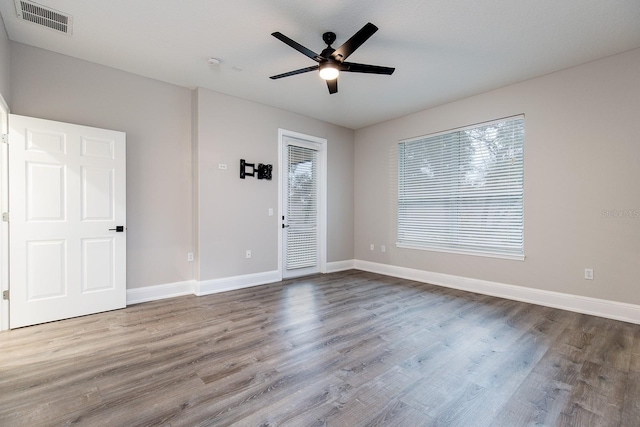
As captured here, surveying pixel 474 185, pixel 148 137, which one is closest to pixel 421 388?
pixel 474 185

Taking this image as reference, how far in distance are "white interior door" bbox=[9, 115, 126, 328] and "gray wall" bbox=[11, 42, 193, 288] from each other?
240 mm

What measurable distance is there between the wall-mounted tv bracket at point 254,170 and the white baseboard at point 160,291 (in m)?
1.78

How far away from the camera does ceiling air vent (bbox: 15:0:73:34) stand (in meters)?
2.53

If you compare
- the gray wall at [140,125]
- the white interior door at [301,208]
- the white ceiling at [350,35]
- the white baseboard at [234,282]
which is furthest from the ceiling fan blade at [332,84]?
the white baseboard at [234,282]

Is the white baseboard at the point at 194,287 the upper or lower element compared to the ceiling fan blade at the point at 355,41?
lower

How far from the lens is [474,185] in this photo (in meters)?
4.38

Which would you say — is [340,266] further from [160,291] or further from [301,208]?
[160,291]

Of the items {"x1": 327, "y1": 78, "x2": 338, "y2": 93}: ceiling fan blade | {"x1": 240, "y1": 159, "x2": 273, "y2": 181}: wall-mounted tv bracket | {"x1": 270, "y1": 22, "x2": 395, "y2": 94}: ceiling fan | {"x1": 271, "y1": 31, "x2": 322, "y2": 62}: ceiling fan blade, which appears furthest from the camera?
{"x1": 240, "y1": 159, "x2": 273, "y2": 181}: wall-mounted tv bracket

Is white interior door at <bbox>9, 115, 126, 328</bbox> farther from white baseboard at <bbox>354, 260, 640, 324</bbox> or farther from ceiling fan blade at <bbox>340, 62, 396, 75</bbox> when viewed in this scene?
white baseboard at <bbox>354, 260, 640, 324</bbox>

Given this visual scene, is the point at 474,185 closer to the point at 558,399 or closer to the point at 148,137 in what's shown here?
the point at 558,399

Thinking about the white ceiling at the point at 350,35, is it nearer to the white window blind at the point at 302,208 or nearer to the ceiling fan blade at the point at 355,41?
the ceiling fan blade at the point at 355,41

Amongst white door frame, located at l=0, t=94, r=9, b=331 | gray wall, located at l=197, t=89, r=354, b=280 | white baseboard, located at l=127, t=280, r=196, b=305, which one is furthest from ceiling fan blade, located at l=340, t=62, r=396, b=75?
white baseboard, located at l=127, t=280, r=196, b=305

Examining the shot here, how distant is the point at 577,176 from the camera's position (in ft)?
11.4

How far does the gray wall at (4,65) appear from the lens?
275cm
